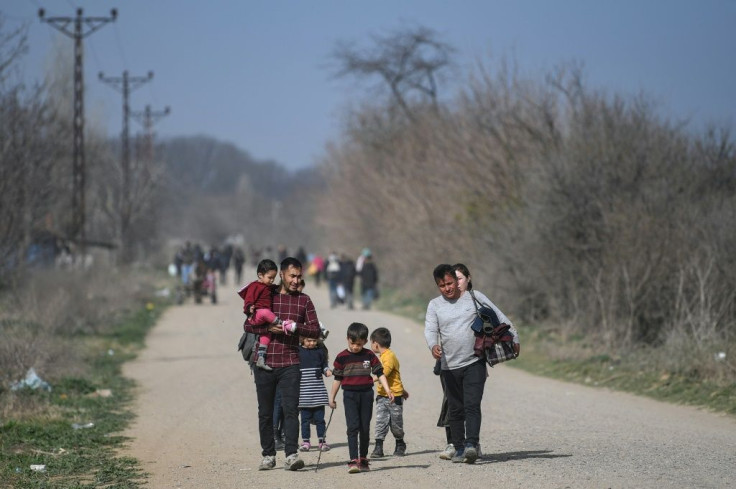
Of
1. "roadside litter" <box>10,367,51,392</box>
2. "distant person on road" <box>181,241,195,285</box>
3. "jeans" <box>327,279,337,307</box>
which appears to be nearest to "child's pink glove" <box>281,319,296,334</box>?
"roadside litter" <box>10,367,51,392</box>

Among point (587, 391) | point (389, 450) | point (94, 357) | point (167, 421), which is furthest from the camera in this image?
point (94, 357)

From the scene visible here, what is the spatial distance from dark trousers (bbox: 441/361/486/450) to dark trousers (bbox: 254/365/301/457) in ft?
4.61

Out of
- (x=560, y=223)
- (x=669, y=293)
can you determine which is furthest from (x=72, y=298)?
(x=669, y=293)

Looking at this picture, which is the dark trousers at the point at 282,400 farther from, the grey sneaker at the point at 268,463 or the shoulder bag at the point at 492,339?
the shoulder bag at the point at 492,339

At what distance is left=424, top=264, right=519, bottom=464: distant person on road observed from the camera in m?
10.3

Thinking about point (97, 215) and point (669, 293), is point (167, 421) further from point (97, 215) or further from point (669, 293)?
point (97, 215)

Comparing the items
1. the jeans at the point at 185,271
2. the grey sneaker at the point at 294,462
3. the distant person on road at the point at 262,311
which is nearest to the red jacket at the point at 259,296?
the distant person on road at the point at 262,311

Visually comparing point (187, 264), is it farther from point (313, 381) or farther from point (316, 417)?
point (313, 381)

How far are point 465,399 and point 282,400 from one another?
164cm

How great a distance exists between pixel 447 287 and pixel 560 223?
1474 cm

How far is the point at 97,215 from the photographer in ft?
216

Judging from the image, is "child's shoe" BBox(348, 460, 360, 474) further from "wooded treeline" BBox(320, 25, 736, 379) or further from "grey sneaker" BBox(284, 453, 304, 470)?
"wooded treeline" BBox(320, 25, 736, 379)

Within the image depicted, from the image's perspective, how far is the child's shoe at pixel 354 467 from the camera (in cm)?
1010

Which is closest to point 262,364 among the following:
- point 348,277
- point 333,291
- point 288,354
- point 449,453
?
point 288,354
